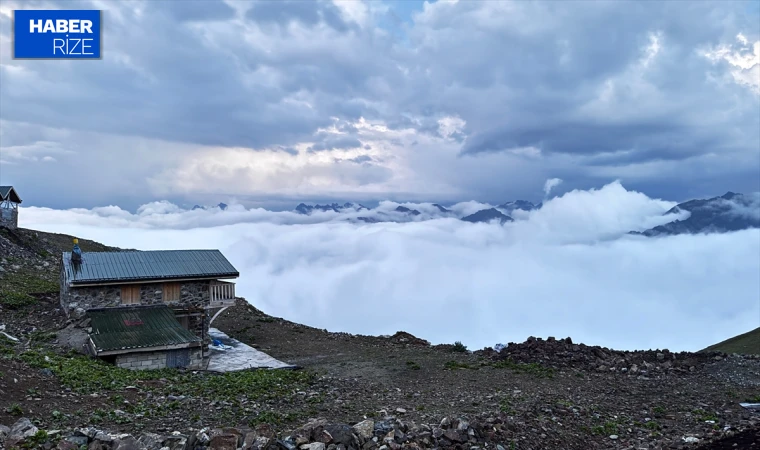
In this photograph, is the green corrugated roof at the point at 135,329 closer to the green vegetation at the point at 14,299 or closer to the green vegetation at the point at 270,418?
the green vegetation at the point at 14,299

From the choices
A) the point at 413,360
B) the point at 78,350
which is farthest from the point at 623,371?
the point at 78,350

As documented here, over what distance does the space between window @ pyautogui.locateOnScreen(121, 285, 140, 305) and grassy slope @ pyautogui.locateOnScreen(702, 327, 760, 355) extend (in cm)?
3528

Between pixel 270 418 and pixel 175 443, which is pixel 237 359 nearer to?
pixel 270 418

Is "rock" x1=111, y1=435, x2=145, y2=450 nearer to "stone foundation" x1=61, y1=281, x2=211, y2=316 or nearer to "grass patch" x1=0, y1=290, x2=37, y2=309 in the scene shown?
"stone foundation" x1=61, y1=281, x2=211, y2=316

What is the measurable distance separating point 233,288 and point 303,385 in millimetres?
11561

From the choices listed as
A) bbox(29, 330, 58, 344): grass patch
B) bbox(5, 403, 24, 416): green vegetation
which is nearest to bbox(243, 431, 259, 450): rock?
bbox(5, 403, 24, 416): green vegetation

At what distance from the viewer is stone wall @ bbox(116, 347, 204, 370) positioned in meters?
23.3

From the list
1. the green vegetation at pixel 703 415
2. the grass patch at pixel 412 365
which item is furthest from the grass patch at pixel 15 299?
the green vegetation at pixel 703 415

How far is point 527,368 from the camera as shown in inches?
1024

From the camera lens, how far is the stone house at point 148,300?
23781mm

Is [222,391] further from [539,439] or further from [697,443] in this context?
[697,443]

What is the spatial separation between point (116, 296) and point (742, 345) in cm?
3940

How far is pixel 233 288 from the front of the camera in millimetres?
29969

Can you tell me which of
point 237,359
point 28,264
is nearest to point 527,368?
point 237,359
